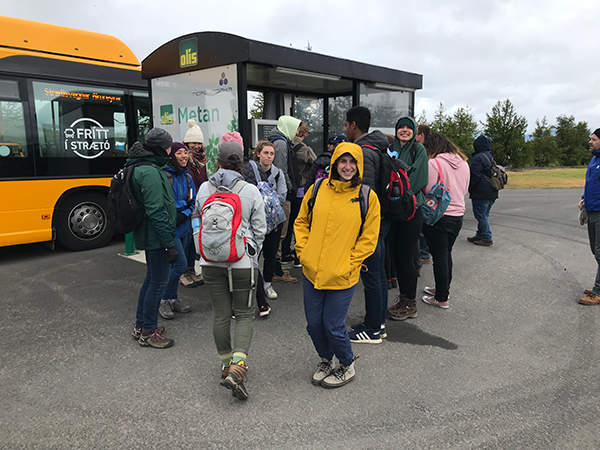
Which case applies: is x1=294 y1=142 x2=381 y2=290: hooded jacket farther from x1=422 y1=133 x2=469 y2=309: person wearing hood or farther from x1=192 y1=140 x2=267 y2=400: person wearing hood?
x1=422 y1=133 x2=469 y2=309: person wearing hood

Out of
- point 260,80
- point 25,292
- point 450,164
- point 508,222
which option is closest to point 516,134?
point 508,222

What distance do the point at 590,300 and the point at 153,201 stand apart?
4.53 metres

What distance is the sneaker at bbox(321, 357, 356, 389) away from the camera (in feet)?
10.2

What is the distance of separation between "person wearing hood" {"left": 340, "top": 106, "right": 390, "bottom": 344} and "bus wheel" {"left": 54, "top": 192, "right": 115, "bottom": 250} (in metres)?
4.80

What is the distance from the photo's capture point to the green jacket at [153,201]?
346 cm

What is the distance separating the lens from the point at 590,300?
4.73m

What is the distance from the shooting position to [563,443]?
8.32ft

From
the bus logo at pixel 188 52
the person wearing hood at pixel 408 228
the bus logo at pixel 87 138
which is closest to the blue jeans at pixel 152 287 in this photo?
the person wearing hood at pixel 408 228

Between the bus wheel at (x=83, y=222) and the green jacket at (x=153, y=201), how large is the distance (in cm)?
381

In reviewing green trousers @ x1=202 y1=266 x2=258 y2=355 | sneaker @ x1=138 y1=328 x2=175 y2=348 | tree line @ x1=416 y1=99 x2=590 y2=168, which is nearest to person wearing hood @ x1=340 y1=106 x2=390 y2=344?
green trousers @ x1=202 y1=266 x2=258 y2=355

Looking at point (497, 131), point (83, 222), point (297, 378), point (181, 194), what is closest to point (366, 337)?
point (297, 378)

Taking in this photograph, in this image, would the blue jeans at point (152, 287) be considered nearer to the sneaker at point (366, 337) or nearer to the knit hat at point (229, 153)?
the knit hat at point (229, 153)

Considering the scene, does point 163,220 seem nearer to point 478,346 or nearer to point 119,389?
point 119,389

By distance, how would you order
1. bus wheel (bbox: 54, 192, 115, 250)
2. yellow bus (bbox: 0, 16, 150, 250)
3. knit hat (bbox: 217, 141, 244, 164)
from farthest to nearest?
bus wheel (bbox: 54, 192, 115, 250)
yellow bus (bbox: 0, 16, 150, 250)
knit hat (bbox: 217, 141, 244, 164)
